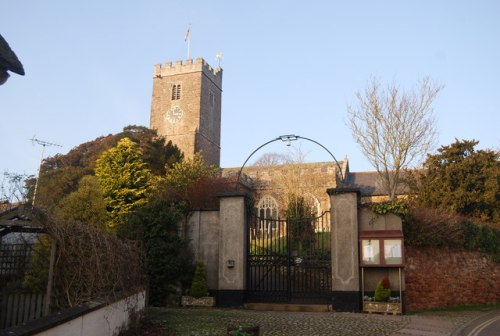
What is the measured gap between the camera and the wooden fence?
7.91 meters

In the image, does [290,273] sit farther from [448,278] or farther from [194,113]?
[194,113]

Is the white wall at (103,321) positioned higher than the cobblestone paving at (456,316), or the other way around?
the white wall at (103,321)

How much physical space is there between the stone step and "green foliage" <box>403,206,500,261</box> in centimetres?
369

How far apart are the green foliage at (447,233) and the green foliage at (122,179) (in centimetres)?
1786

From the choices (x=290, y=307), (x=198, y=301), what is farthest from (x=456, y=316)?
(x=198, y=301)

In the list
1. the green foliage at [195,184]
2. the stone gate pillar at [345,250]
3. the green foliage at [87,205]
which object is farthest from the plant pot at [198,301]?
the green foliage at [87,205]

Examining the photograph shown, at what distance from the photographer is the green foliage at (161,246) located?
43.1 feet

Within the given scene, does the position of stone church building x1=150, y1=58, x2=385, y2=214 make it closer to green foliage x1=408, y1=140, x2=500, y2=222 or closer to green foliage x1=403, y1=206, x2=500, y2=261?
green foliage x1=408, y1=140, x2=500, y2=222

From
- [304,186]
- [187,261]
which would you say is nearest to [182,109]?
[304,186]

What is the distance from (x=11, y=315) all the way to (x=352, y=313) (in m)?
8.09

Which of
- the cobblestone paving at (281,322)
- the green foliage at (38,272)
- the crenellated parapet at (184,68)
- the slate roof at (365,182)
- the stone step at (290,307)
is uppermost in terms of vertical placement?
the crenellated parapet at (184,68)

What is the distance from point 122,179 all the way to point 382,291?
2010 cm

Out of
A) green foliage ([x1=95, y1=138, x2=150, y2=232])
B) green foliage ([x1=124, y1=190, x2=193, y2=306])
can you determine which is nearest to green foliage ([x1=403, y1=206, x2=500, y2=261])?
green foliage ([x1=124, y1=190, x2=193, y2=306])

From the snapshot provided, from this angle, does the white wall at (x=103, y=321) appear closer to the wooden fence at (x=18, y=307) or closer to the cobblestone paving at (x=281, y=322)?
the cobblestone paving at (x=281, y=322)
